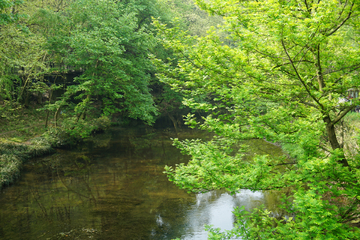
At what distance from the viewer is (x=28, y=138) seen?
1828cm

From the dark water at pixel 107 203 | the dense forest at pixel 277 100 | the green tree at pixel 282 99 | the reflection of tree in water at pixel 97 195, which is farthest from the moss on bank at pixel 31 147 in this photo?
the green tree at pixel 282 99

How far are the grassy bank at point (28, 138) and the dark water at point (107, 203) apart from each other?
2.18 ft

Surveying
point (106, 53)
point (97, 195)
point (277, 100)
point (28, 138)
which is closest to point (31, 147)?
point (28, 138)

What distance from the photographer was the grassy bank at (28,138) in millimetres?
13091

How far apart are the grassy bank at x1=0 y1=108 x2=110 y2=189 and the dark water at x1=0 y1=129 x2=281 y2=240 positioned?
0.66 meters

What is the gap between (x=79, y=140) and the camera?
21328 millimetres

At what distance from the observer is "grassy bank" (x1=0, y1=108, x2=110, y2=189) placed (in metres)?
13.1

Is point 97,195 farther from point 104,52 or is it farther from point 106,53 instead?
point 106,53

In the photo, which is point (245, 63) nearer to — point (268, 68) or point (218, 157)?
point (268, 68)

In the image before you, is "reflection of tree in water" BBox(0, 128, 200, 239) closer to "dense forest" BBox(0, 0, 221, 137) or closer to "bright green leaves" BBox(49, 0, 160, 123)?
"dense forest" BBox(0, 0, 221, 137)

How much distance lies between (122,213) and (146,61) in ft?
43.3

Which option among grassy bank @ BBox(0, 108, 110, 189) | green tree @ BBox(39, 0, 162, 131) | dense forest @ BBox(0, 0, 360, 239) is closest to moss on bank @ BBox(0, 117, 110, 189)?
grassy bank @ BBox(0, 108, 110, 189)

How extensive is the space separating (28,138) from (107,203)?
11.3m

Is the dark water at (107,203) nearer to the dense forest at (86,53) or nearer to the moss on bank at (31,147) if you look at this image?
the moss on bank at (31,147)
